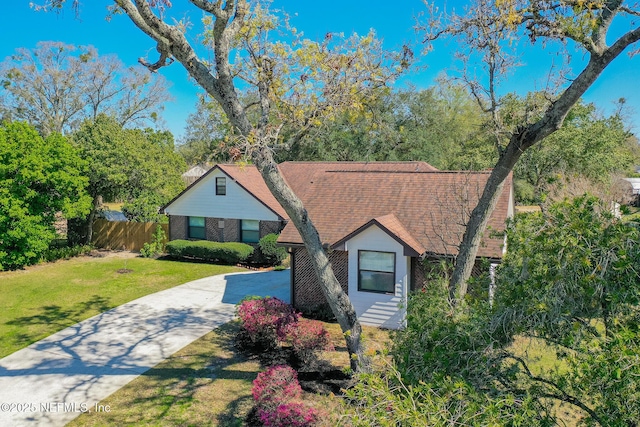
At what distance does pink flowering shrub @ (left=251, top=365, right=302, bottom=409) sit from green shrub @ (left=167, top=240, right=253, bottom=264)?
13.1 meters

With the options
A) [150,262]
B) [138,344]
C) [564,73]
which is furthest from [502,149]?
[150,262]

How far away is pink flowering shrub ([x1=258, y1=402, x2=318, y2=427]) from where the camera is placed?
6719 mm

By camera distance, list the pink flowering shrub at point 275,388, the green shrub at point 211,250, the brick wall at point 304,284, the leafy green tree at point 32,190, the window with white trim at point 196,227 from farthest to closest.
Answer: the window with white trim at point 196,227, the green shrub at point 211,250, the leafy green tree at point 32,190, the brick wall at point 304,284, the pink flowering shrub at point 275,388

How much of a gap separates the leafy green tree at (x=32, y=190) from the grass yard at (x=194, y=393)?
40.3ft

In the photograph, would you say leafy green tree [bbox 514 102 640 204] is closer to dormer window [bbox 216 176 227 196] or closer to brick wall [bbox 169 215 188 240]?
dormer window [bbox 216 176 227 196]

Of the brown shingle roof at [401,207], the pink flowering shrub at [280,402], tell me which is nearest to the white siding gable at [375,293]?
the brown shingle roof at [401,207]

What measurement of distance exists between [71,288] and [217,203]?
26.6ft

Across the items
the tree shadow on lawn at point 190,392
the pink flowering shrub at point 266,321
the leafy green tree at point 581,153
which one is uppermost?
the leafy green tree at point 581,153

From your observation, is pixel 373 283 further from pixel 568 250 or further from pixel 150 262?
pixel 150 262

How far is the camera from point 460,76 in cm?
781

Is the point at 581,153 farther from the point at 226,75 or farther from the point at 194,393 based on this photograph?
the point at 194,393

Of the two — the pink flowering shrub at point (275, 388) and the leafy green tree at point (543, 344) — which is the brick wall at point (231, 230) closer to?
the pink flowering shrub at point (275, 388)

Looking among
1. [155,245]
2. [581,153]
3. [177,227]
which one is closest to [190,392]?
[155,245]

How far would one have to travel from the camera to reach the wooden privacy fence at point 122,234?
23.7 meters
